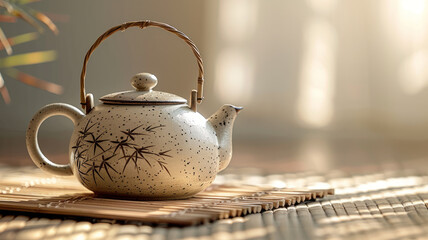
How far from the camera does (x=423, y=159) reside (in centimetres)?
239

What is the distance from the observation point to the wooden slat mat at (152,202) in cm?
92

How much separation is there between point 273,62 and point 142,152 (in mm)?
3063

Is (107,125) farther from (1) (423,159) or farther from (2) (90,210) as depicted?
(1) (423,159)

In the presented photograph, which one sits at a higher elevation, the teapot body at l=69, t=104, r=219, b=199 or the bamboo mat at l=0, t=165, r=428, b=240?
the teapot body at l=69, t=104, r=219, b=199

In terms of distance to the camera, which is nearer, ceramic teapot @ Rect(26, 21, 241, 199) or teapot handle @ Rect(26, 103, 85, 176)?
ceramic teapot @ Rect(26, 21, 241, 199)

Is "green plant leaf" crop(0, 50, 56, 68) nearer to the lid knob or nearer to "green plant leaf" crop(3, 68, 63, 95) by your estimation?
"green plant leaf" crop(3, 68, 63, 95)

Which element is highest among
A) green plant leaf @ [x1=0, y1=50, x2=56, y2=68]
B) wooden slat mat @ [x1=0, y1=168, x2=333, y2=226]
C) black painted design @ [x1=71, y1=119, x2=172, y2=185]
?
black painted design @ [x1=71, y1=119, x2=172, y2=185]

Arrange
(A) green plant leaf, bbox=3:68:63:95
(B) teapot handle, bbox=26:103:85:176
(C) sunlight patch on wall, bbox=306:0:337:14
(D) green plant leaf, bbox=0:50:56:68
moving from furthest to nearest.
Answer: (C) sunlight patch on wall, bbox=306:0:337:14
(A) green plant leaf, bbox=3:68:63:95
(D) green plant leaf, bbox=0:50:56:68
(B) teapot handle, bbox=26:103:85:176

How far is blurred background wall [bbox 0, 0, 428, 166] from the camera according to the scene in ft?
12.2

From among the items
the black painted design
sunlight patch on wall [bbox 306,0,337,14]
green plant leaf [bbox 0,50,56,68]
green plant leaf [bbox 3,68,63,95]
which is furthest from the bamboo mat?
sunlight patch on wall [bbox 306,0,337,14]

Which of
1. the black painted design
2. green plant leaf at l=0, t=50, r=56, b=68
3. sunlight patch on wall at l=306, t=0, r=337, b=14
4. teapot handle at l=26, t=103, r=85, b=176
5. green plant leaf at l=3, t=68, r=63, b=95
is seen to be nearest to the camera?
the black painted design

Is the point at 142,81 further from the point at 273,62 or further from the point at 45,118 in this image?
the point at 273,62

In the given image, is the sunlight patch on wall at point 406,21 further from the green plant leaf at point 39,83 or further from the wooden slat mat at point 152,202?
the wooden slat mat at point 152,202

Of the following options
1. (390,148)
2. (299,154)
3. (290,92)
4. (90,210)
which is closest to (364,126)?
(290,92)
